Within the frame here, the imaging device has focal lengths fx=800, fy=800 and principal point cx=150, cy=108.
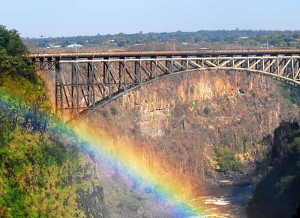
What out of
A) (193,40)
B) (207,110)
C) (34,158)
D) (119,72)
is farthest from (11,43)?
(193,40)

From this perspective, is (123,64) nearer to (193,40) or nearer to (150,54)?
(150,54)

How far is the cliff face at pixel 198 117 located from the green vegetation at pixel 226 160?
56 cm

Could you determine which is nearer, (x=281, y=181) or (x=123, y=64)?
(x=123, y=64)

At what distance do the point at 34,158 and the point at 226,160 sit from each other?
42.7 m

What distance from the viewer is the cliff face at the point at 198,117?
70.6 m

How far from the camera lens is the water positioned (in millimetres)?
57125

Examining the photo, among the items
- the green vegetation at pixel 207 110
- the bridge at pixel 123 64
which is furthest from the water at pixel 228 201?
the bridge at pixel 123 64

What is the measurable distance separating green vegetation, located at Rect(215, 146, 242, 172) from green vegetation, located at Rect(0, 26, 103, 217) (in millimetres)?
31328

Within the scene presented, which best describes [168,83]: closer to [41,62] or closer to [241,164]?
[241,164]

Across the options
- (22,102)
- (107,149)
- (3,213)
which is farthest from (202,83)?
(3,213)

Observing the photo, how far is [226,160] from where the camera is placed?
74.6 meters

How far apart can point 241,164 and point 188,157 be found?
558 centimetres

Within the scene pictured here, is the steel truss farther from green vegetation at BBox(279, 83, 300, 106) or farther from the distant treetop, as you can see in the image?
green vegetation at BBox(279, 83, 300, 106)

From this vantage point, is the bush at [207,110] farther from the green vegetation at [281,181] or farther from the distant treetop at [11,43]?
the distant treetop at [11,43]
